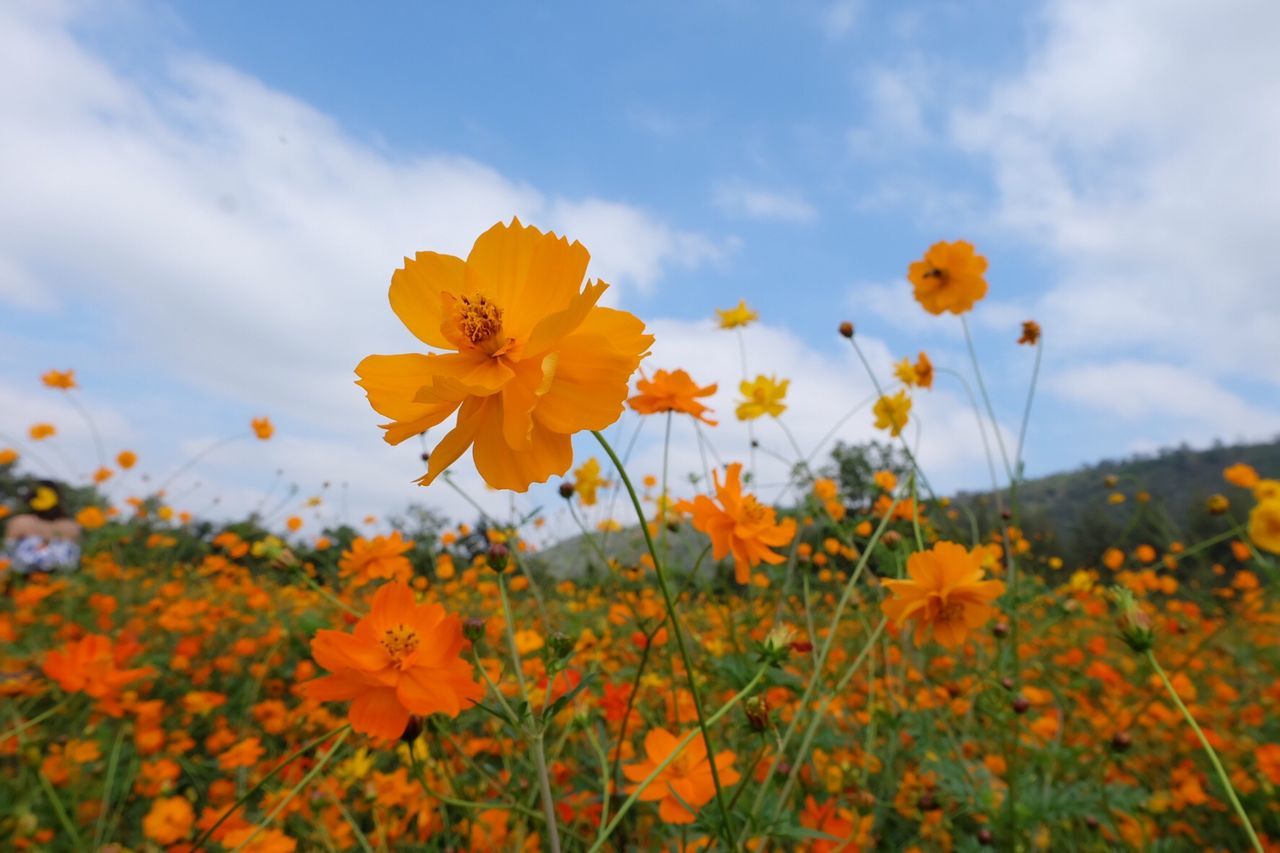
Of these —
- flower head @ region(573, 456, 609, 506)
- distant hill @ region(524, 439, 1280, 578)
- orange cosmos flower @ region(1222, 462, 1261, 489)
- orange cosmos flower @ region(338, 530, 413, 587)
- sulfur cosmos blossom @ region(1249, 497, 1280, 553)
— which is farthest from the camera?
distant hill @ region(524, 439, 1280, 578)

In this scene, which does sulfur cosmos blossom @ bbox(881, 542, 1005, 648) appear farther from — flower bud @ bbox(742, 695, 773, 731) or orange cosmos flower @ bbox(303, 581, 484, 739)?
orange cosmos flower @ bbox(303, 581, 484, 739)

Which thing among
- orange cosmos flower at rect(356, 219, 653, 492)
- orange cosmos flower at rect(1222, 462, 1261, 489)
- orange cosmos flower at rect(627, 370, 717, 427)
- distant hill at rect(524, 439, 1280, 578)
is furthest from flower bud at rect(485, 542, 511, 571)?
orange cosmos flower at rect(1222, 462, 1261, 489)

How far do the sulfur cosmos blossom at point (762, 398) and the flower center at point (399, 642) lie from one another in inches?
58.0

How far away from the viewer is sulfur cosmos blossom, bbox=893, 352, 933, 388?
209 centimetres

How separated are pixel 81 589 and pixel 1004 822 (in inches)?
148

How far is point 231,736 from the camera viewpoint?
2.09 metres

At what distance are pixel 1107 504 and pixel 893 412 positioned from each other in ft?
48.9

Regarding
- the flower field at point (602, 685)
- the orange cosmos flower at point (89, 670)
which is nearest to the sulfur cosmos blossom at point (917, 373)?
the flower field at point (602, 685)

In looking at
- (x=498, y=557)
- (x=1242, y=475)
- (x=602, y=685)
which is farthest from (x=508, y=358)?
(x=1242, y=475)

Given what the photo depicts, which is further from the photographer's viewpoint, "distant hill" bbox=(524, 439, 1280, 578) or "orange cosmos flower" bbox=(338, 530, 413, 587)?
"distant hill" bbox=(524, 439, 1280, 578)

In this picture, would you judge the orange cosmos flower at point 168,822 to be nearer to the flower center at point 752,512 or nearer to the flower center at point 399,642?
the flower center at point 399,642

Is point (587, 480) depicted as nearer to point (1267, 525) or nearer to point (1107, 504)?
point (1267, 525)

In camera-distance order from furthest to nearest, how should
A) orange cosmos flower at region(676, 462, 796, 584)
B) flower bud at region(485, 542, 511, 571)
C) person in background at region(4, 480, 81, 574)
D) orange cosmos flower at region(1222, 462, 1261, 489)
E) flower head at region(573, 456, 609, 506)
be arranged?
person in background at region(4, 480, 81, 574) → orange cosmos flower at region(1222, 462, 1261, 489) → flower head at region(573, 456, 609, 506) → orange cosmos flower at region(676, 462, 796, 584) → flower bud at region(485, 542, 511, 571)

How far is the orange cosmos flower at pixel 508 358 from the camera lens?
0.56 m
